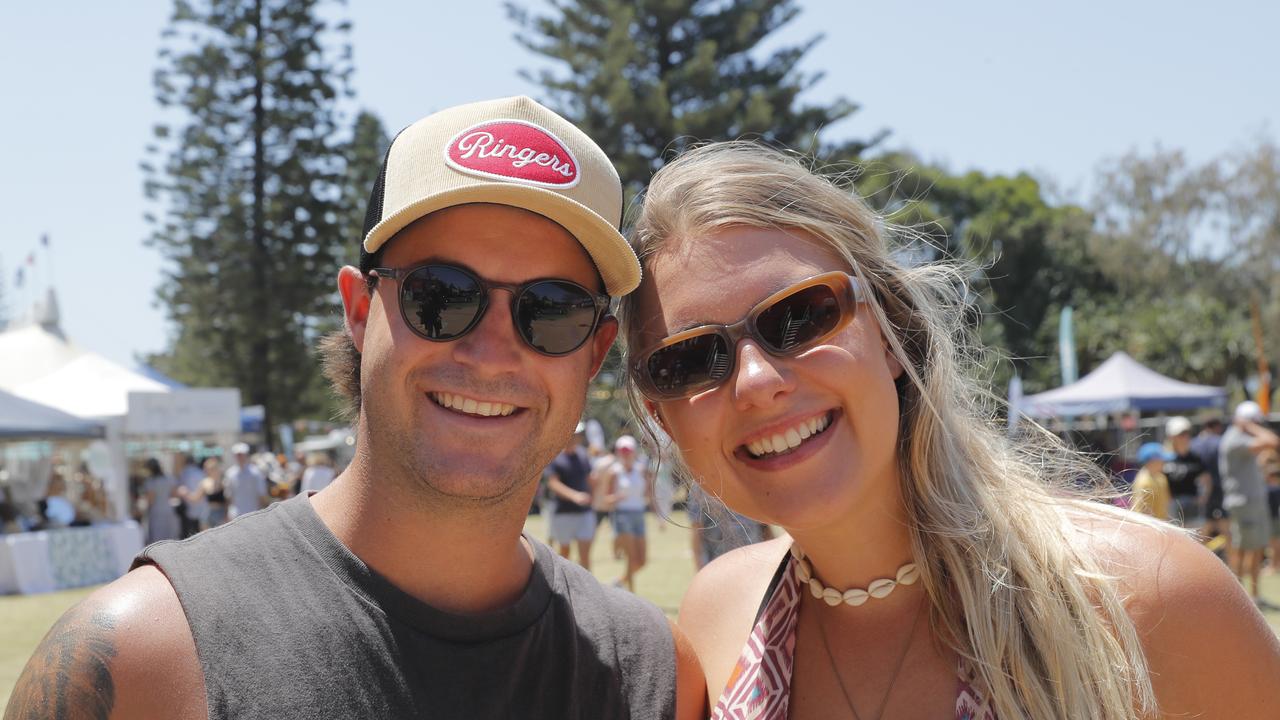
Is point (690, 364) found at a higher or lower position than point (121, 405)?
higher

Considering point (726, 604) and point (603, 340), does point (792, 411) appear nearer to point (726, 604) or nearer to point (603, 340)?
point (603, 340)

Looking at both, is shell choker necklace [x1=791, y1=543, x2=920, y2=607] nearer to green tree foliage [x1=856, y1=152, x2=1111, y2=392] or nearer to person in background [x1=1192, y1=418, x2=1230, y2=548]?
person in background [x1=1192, y1=418, x2=1230, y2=548]

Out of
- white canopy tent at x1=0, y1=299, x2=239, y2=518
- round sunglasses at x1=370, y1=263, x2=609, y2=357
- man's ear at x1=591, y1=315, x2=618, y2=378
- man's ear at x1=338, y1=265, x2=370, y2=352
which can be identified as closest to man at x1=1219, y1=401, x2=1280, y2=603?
man's ear at x1=591, y1=315, x2=618, y2=378

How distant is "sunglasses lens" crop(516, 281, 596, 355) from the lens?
2.10 m

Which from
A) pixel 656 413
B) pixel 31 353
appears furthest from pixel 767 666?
pixel 31 353

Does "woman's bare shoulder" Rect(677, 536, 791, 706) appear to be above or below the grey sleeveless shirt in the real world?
below

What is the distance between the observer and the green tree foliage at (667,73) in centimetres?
2856

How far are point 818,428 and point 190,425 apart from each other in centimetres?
1874

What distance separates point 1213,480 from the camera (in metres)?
12.1

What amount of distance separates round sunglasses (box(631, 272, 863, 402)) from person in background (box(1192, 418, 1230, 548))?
11.1 meters

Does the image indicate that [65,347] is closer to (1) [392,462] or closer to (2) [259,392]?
(2) [259,392]

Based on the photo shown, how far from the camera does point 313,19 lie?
2886 cm

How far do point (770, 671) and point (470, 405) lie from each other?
2.89 feet

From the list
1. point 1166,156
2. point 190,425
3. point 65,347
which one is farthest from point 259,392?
point 1166,156
